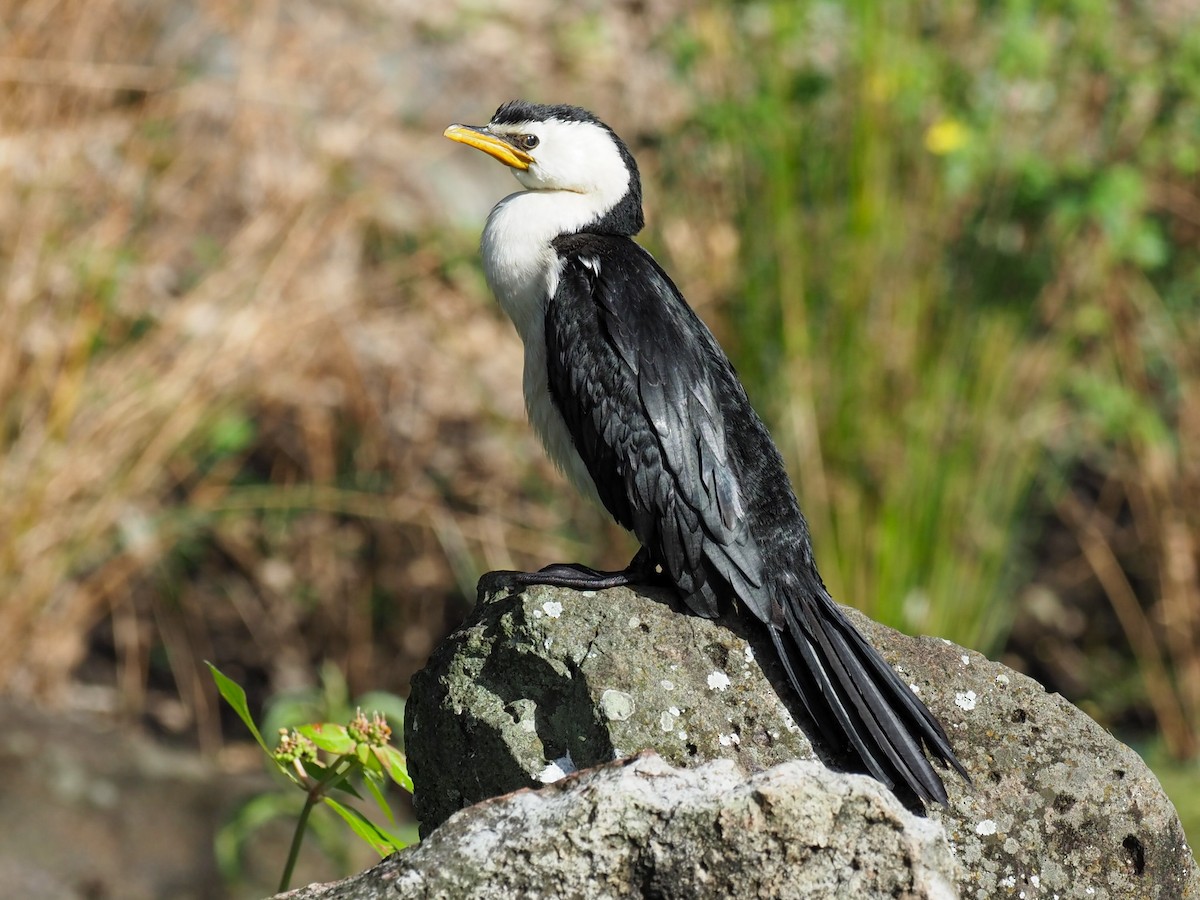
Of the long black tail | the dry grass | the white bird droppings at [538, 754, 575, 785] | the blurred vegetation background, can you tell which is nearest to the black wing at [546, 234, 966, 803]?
the long black tail

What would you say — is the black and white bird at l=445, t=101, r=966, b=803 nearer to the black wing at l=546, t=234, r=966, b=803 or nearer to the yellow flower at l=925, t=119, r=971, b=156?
the black wing at l=546, t=234, r=966, b=803

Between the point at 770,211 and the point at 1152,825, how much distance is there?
2.96 metres

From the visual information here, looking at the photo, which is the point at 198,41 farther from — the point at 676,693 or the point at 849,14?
the point at 676,693

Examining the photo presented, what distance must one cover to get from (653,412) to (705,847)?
4.07 feet

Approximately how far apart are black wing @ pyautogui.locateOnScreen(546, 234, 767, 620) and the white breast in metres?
0.08

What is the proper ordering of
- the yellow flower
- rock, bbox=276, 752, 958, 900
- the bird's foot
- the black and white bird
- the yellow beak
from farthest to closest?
the yellow flower → the yellow beak → the bird's foot → the black and white bird → rock, bbox=276, 752, 958, 900

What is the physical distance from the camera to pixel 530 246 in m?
3.19

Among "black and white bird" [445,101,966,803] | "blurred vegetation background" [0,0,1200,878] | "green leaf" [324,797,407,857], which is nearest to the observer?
"green leaf" [324,797,407,857]

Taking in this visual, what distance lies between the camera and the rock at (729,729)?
2.37 metres

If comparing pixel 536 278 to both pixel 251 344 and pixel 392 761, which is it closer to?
pixel 392 761

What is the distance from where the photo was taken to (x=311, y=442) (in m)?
6.23

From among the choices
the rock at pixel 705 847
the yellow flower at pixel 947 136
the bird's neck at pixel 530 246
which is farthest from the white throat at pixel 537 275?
the yellow flower at pixel 947 136

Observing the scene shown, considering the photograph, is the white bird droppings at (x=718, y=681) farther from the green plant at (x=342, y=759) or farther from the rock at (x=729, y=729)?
the green plant at (x=342, y=759)

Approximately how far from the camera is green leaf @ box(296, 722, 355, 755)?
2375 millimetres
